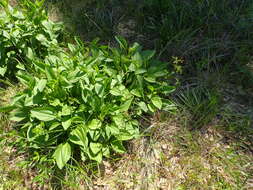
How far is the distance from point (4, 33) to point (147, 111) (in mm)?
1664

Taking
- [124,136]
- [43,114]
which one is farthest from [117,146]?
[43,114]

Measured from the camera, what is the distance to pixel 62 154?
1981 millimetres

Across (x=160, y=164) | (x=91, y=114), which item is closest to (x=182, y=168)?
(x=160, y=164)

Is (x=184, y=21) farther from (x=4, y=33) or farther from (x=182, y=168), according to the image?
(x=4, y=33)

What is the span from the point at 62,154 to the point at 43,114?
39 centimetres

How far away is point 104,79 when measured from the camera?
2.07 meters

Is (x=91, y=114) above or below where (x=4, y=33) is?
below

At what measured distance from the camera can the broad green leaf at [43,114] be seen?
6.27 ft

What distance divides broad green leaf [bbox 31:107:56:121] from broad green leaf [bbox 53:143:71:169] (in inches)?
11.2

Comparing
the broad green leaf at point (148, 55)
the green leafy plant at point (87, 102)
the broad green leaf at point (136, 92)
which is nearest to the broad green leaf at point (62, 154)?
the green leafy plant at point (87, 102)

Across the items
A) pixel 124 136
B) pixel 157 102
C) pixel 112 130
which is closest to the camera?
pixel 112 130

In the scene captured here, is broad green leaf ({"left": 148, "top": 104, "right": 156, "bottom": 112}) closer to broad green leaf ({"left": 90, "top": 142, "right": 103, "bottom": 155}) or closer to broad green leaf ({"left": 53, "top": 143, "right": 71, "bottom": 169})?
broad green leaf ({"left": 90, "top": 142, "right": 103, "bottom": 155})

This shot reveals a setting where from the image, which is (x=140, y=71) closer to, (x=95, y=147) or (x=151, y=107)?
(x=151, y=107)

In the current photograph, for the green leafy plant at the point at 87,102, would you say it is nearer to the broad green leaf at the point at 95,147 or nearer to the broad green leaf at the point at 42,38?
the broad green leaf at the point at 95,147
